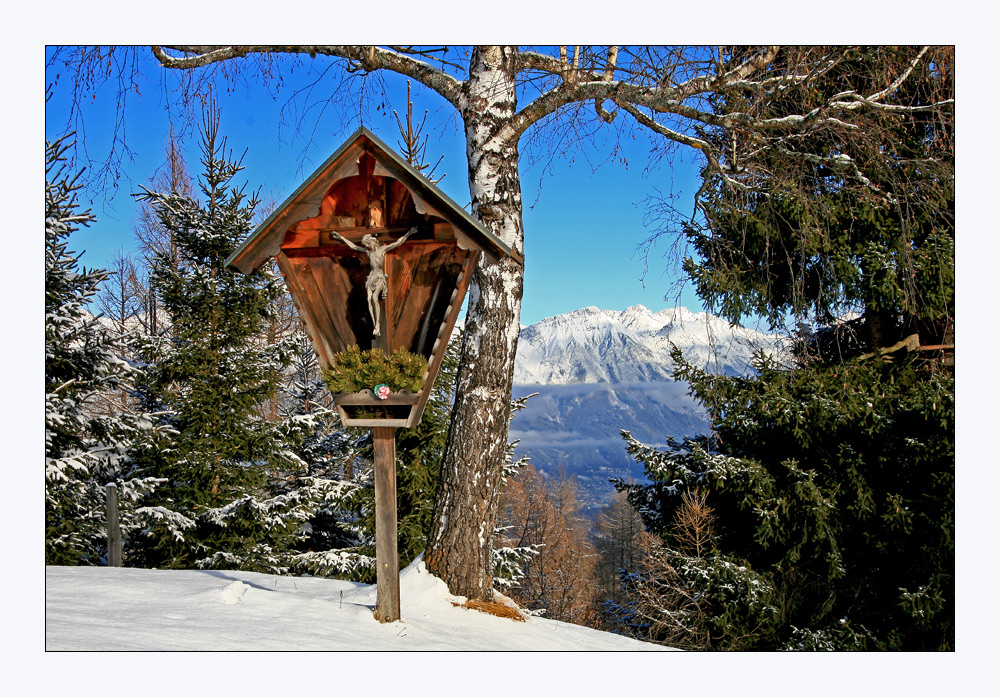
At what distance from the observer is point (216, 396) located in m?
6.55

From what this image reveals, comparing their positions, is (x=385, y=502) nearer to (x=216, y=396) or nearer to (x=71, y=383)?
(x=71, y=383)

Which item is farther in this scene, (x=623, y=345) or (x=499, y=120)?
(x=623, y=345)

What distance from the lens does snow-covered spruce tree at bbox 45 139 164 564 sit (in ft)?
14.2

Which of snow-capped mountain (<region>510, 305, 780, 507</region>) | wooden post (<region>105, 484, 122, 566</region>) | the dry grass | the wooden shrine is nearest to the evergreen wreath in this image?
the wooden shrine

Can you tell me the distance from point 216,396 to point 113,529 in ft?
5.71

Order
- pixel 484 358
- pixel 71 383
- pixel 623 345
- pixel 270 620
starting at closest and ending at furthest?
pixel 270 620 < pixel 484 358 < pixel 71 383 < pixel 623 345

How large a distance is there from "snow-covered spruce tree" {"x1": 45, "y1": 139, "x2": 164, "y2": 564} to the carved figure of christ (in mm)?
3005

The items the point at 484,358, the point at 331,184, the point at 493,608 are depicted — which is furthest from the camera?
the point at 484,358

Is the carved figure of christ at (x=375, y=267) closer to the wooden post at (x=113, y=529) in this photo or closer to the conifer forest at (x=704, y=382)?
the conifer forest at (x=704, y=382)

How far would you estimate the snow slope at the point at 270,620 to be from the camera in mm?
2580

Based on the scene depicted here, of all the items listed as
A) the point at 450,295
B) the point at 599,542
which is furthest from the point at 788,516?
the point at 599,542

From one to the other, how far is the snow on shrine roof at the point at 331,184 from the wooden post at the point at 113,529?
394 centimetres

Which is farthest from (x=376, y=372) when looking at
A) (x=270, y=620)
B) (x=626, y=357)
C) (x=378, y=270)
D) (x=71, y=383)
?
(x=626, y=357)

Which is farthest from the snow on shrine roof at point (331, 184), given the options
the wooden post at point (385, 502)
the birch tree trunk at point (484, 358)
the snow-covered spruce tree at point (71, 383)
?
the snow-covered spruce tree at point (71, 383)
